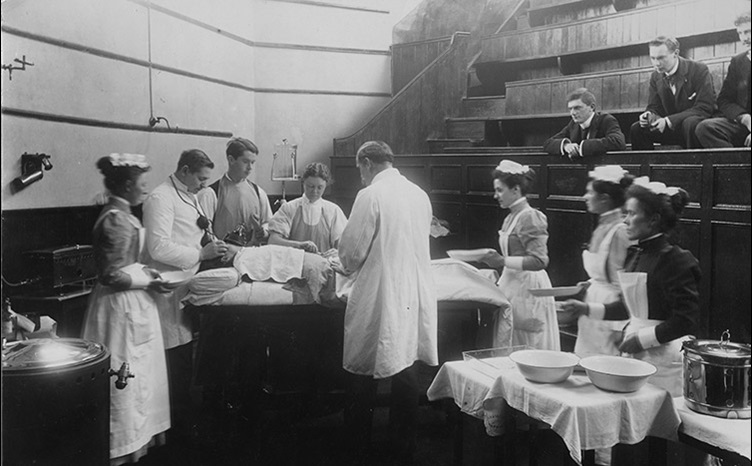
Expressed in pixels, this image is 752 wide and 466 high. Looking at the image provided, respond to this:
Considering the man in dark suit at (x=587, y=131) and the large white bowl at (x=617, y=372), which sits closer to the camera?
the large white bowl at (x=617, y=372)

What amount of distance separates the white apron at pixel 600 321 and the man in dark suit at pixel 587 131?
1089 millimetres

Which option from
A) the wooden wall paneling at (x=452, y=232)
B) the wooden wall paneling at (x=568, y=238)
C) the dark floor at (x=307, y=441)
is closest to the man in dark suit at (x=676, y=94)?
the wooden wall paneling at (x=568, y=238)

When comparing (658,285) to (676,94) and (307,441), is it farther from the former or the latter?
(307,441)

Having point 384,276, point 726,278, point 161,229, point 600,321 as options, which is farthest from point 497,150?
point 161,229

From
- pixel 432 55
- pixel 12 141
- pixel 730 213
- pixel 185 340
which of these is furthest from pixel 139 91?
pixel 432 55

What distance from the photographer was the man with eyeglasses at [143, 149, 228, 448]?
243 cm

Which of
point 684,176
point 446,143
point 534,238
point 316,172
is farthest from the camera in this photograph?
point 446,143

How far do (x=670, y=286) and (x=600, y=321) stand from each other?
0.40 metres

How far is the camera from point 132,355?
245 centimetres

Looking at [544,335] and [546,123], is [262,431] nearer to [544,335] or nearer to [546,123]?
[544,335]

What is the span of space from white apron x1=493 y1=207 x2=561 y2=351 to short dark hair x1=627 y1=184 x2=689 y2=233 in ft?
3.68

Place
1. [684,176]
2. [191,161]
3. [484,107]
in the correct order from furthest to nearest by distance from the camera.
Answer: [484,107] < [684,176] < [191,161]

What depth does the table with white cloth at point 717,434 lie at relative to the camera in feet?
5.98

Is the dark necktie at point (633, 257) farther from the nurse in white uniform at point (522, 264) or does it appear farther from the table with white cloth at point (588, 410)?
the nurse in white uniform at point (522, 264)
